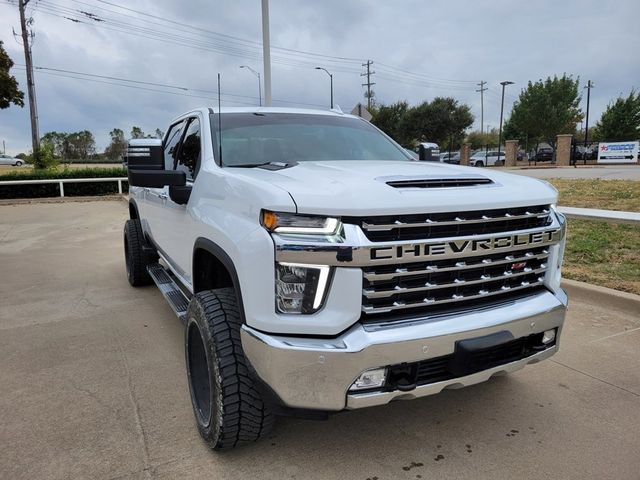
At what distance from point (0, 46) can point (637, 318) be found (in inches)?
1193

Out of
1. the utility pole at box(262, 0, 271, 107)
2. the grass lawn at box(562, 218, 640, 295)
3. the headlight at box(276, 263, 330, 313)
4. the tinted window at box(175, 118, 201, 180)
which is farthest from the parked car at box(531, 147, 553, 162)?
the headlight at box(276, 263, 330, 313)

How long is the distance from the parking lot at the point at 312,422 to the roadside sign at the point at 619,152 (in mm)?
33843

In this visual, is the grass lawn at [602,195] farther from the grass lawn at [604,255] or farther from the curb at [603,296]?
the curb at [603,296]

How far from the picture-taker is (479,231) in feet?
7.80

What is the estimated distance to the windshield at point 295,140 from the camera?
332 centimetres

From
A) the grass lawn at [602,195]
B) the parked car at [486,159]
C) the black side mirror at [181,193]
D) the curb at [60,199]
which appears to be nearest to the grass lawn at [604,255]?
the grass lawn at [602,195]

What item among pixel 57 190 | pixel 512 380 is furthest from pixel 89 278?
pixel 57 190

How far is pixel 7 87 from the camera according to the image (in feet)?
82.9

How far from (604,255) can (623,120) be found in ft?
151

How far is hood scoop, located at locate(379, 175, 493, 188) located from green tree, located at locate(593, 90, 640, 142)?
159 feet

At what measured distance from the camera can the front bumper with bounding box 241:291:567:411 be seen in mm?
2055

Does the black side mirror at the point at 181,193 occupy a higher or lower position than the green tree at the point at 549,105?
lower

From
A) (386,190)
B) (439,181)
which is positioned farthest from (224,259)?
(439,181)

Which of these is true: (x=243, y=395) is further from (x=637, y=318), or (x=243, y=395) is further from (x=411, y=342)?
(x=637, y=318)
